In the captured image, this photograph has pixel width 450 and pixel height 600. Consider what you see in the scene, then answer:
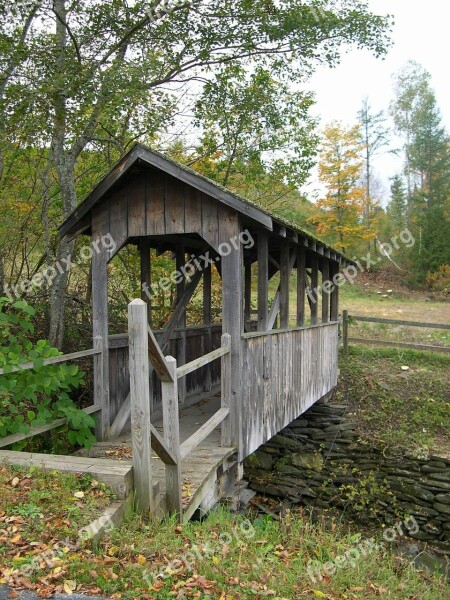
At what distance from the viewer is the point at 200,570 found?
126 inches

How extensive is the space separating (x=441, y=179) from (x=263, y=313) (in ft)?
81.5

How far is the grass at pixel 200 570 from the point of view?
2.94 metres

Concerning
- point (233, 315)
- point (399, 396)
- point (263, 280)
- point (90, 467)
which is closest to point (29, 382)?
point (90, 467)

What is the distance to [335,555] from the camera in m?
4.22

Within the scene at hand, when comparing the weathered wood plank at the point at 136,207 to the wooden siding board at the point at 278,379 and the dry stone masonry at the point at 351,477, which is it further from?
the dry stone masonry at the point at 351,477

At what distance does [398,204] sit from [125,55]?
25206 millimetres

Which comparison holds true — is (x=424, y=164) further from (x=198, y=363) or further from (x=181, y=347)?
(x=198, y=363)

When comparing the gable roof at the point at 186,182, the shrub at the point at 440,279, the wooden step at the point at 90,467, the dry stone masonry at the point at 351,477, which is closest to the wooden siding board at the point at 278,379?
the dry stone masonry at the point at 351,477

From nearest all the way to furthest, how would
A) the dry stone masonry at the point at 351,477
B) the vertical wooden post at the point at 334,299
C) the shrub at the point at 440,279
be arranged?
the dry stone masonry at the point at 351,477, the vertical wooden post at the point at 334,299, the shrub at the point at 440,279

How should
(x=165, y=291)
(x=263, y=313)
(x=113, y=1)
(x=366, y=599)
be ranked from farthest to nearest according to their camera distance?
(x=165, y=291) → (x=113, y=1) → (x=263, y=313) → (x=366, y=599)

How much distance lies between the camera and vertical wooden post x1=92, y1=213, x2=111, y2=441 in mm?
6293

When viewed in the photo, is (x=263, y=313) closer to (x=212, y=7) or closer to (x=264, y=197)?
(x=212, y=7)

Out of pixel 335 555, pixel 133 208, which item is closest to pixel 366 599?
pixel 335 555

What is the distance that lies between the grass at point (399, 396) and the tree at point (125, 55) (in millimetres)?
7001
